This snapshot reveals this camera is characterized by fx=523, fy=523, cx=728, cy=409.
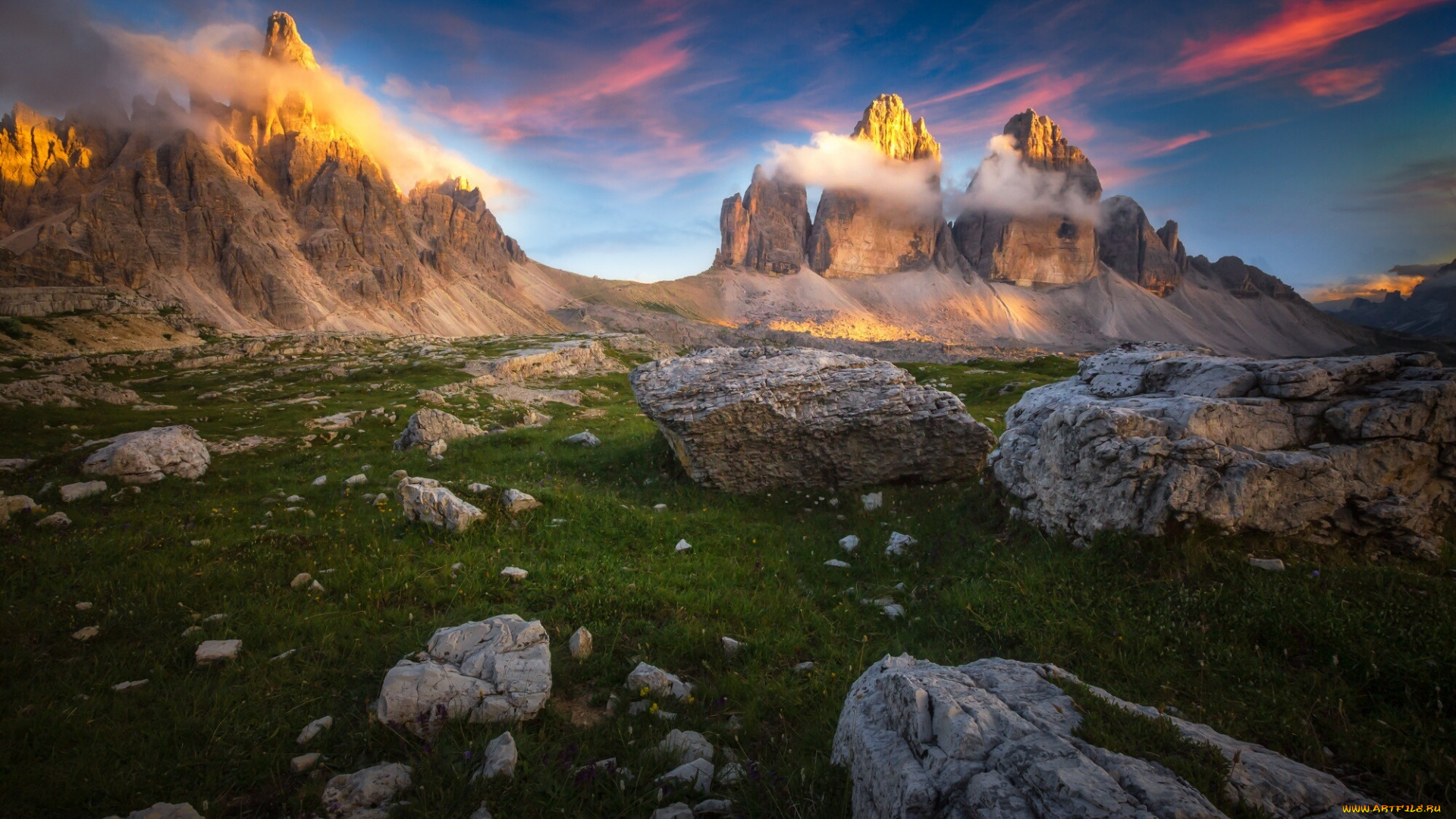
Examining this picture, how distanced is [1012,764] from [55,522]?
15615 millimetres

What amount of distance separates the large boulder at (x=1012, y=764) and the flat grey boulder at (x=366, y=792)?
3.75 meters

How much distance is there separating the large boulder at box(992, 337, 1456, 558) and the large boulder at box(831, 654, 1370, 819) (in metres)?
4.60

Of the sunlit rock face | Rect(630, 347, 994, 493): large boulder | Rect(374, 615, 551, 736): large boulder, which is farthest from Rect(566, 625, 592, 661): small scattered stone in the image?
the sunlit rock face

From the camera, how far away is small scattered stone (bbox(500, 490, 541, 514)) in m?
10.7

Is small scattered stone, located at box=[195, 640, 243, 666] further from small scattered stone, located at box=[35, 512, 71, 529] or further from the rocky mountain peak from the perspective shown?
the rocky mountain peak

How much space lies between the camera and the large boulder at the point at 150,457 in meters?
13.0

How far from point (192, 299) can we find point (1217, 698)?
A: 18657 cm

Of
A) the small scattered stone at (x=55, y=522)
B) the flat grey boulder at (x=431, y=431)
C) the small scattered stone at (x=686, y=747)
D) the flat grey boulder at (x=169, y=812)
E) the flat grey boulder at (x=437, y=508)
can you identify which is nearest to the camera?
the flat grey boulder at (x=169, y=812)

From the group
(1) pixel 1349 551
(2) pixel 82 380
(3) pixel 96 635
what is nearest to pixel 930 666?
(1) pixel 1349 551

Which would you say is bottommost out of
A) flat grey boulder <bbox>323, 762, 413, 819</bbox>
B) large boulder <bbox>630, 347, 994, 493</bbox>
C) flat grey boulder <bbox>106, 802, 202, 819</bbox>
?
flat grey boulder <bbox>323, 762, 413, 819</bbox>

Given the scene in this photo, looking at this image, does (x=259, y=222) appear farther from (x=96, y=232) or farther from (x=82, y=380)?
(x=82, y=380)

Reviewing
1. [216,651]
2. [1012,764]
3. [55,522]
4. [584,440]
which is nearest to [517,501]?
[216,651]

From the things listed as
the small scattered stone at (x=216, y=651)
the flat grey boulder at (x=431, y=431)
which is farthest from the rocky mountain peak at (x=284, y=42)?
the small scattered stone at (x=216, y=651)

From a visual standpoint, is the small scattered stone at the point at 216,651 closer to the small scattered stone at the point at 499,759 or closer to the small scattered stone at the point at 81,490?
the small scattered stone at the point at 499,759
